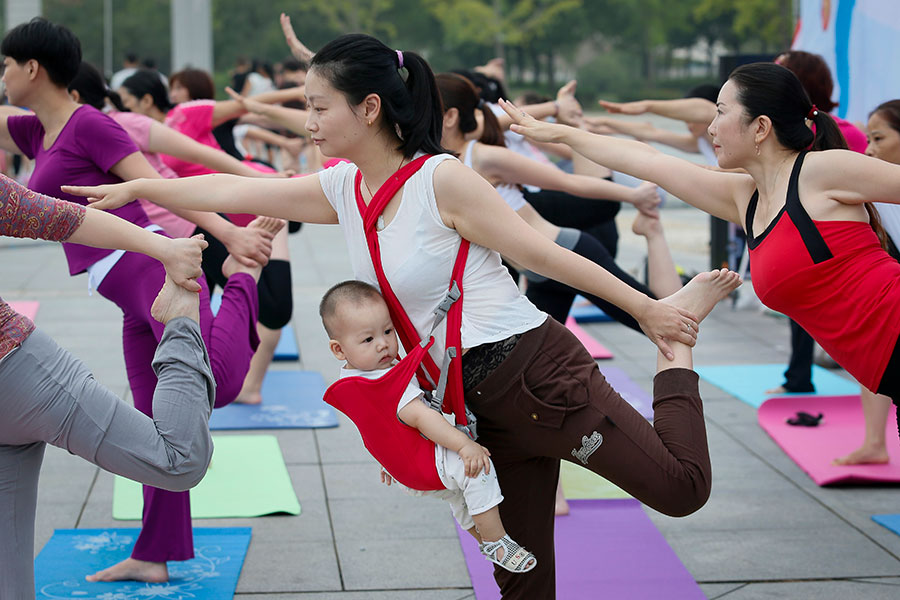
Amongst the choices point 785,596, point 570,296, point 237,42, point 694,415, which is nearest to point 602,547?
point 785,596

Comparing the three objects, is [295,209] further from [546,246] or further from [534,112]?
[534,112]

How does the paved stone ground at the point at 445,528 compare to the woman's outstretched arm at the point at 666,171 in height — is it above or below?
below

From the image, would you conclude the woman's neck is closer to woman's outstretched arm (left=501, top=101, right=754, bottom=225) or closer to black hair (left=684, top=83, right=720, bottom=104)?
woman's outstretched arm (left=501, top=101, right=754, bottom=225)

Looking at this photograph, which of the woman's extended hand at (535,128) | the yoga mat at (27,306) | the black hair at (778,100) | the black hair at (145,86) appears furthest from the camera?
the yoga mat at (27,306)

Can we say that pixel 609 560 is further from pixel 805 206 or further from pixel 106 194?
pixel 106 194

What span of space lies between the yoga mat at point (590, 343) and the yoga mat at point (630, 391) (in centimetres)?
27

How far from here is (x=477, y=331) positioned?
278cm

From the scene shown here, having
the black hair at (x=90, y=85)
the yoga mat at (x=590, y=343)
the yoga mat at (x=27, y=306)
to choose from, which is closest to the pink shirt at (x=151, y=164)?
the black hair at (x=90, y=85)

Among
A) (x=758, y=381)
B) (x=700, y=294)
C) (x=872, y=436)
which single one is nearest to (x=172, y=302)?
(x=700, y=294)

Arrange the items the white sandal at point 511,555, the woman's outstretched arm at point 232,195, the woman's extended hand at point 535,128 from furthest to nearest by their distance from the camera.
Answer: the woman's extended hand at point 535,128 → the woman's outstretched arm at point 232,195 → the white sandal at point 511,555

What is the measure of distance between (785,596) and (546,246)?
2.07 metres

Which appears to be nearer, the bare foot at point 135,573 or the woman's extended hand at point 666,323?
the woman's extended hand at point 666,323

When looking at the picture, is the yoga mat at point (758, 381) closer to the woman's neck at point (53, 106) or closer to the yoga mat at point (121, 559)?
the yoga mat at point (121, 559)

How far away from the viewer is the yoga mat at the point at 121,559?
388cm
